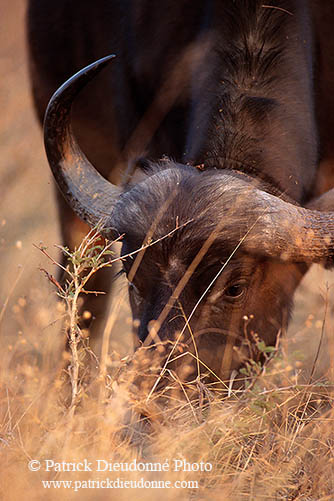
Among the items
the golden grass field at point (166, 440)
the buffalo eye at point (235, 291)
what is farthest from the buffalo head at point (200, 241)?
the golden grass field at point (166, 440)

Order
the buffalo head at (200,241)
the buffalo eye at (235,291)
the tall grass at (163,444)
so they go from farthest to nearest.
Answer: the buffalo eye at (235,291), the buffalo head at (200,241), the tall grass at (163,444)

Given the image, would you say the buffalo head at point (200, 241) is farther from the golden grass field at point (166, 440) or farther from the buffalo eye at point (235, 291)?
the golden grass field at point (166, 440)

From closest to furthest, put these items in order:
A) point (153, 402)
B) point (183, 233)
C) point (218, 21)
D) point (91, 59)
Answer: point (153, 402) < point (183, 233) < point (218, 21) < point (91, 59)

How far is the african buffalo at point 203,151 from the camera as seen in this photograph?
288cm

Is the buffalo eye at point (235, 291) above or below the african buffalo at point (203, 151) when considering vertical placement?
below

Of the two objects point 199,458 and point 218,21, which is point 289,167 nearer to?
point 218,21

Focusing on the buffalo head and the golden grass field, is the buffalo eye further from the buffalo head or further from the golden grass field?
the golden grass field

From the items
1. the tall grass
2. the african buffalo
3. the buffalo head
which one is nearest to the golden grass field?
the tall grass

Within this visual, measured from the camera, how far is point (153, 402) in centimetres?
254

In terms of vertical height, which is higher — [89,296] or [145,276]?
[145,276]

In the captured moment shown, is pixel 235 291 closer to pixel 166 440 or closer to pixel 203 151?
pixel 203 151

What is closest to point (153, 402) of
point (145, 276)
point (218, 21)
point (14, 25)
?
point (145, 276)

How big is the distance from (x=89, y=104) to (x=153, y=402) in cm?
280

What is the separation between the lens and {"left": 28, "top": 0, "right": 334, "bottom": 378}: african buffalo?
9.45ft
